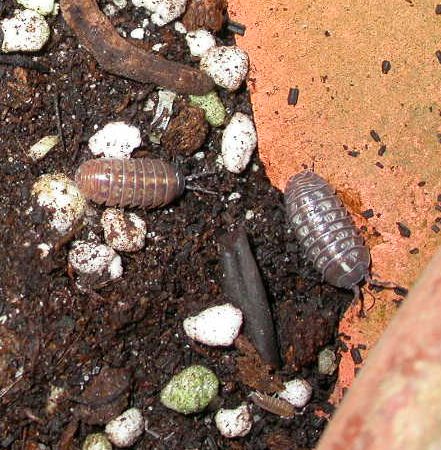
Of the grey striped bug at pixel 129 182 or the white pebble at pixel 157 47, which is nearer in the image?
the grey striped bug at pixel 129 182

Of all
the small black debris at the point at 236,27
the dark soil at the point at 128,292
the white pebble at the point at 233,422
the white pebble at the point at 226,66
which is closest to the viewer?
the dark soil at the point at 128,292

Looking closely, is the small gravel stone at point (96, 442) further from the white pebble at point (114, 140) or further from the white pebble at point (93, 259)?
the white pebble at point (114, 140)

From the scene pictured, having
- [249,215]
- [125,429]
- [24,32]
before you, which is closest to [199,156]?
[249,215]

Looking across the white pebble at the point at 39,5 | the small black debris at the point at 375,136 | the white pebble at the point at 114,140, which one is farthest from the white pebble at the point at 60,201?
the small black debris at the point at 375,136

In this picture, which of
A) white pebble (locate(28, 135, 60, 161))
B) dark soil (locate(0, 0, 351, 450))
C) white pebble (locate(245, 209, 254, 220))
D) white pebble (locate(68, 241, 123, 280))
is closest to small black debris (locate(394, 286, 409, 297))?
dark soil (locate(0, 0, 351, 450))

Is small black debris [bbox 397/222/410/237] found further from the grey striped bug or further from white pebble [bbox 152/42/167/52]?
white pebble [bbox 152/42/167/52]

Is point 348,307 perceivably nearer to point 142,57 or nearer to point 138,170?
point 138,170
